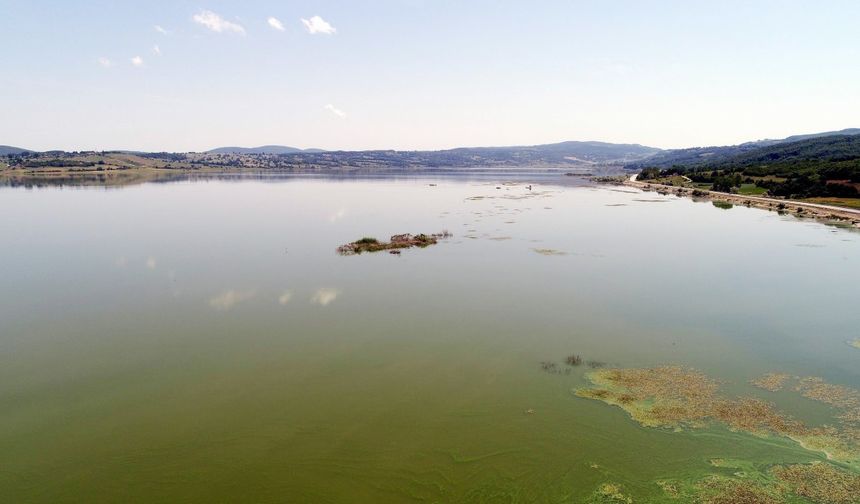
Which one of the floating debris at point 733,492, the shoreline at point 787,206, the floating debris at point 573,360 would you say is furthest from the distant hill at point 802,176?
the floating debris at point 733,492

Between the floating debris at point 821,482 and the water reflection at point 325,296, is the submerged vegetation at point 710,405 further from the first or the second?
the water reflection at point 325,296

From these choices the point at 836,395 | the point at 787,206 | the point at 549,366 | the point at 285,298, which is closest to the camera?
the point at 836,395

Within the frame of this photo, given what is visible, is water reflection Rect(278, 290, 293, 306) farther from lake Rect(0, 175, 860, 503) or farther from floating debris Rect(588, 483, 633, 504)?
floating debris Rect(588, 483, 633, 504)

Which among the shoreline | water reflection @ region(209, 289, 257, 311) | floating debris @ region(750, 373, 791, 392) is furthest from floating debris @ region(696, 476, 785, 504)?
the shoreline

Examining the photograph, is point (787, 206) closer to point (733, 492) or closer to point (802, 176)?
point (802, 176)

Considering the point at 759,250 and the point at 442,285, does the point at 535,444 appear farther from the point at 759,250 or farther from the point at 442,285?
the point at 759,250

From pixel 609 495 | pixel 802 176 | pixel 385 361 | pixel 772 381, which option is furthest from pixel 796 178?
pixel 609 495
